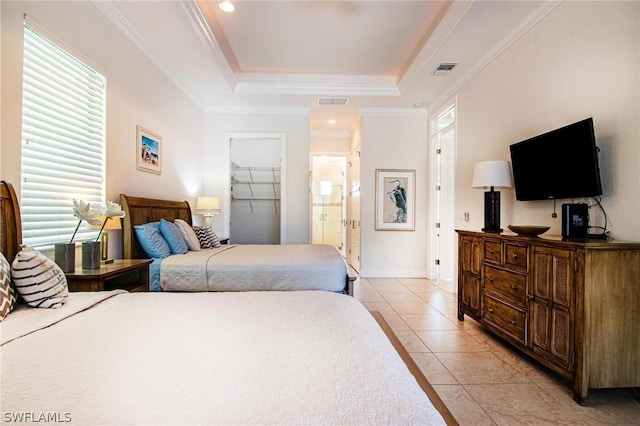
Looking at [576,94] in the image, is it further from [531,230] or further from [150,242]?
[150,242]

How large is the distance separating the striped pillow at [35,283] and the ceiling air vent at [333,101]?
4.12 m

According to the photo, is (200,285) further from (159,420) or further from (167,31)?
(167,31)

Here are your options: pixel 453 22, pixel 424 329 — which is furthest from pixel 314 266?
pixel 453 22

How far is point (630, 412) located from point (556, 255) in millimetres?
→ 960

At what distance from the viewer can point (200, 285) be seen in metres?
2.70

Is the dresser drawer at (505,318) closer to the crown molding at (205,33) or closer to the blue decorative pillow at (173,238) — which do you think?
the blue decorative pillow at (173,238)


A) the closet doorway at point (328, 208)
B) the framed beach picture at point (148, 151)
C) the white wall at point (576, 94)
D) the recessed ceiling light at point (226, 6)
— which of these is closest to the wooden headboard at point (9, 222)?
the framed beach picture at point (148, 151)

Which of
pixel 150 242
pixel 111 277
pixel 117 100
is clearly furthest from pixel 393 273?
pixel 117 100

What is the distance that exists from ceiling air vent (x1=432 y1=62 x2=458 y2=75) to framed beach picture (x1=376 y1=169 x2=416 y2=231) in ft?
5.88

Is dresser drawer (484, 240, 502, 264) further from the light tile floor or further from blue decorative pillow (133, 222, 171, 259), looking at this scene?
blue decorative pillow (133, 222, 171, 259)

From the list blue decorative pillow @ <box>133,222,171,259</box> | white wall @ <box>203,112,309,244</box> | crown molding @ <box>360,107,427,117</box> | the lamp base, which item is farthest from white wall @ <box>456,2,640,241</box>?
blue decorative pillow @ <box>133,222,171,259</box>

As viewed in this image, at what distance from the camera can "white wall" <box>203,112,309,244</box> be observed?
5.29m

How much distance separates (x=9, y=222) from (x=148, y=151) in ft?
6.26

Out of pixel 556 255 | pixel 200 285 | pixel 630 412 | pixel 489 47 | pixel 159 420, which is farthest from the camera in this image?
pixel 489 47
